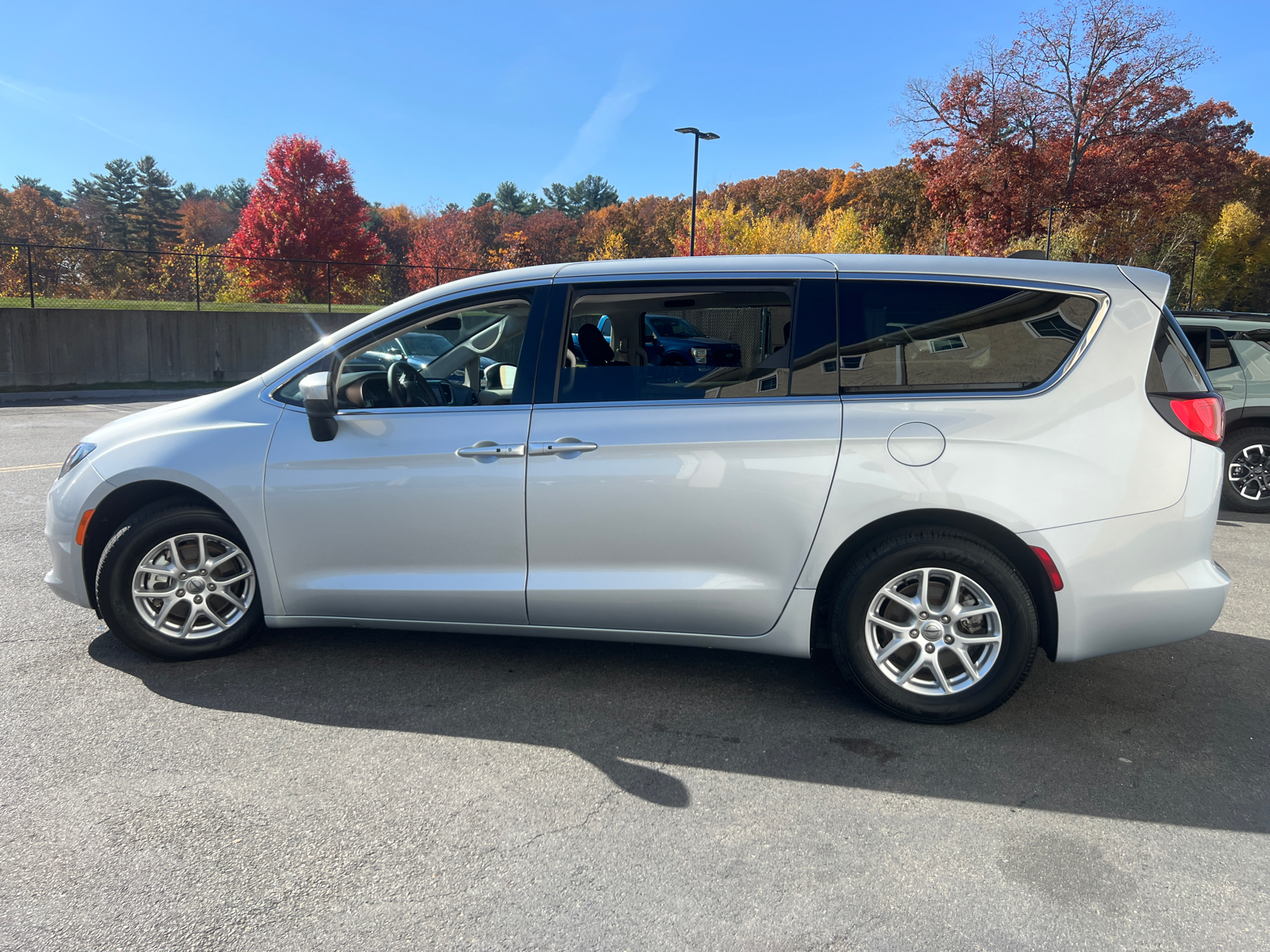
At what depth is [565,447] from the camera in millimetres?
3529

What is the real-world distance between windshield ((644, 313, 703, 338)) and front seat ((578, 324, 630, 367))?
8.3 inches

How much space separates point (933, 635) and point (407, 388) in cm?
243

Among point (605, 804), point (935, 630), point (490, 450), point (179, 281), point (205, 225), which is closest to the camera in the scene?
point (605, 804)

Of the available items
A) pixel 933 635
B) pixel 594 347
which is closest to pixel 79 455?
pixel 594 347

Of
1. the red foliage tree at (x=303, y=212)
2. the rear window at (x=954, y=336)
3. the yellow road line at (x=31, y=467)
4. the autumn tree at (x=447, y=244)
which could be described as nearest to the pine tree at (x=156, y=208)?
the autumn tree at (x=447, y=244)

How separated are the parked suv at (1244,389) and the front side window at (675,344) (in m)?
5.92

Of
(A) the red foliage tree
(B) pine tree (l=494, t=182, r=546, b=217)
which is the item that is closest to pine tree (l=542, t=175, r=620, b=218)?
(B) pine tree (l=494, t=182, r=546, b=217)

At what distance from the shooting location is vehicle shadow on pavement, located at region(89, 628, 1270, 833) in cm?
308

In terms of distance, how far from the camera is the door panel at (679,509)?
11.2 ft

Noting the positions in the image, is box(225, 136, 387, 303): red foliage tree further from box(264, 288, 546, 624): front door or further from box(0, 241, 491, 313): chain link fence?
box(264, 288, 546, 624): front door

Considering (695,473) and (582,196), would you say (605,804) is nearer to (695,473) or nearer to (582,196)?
(695,473)

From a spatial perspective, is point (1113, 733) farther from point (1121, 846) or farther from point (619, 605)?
point (619, 605)

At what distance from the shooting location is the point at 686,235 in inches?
1930

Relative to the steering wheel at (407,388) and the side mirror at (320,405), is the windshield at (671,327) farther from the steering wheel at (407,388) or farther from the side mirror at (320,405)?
the side mirror at (320,405)
